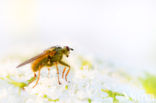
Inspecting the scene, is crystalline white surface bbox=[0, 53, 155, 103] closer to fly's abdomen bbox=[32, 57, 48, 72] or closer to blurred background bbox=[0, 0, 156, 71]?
fly's abdomen bbox=[32, 57, 48, 72]

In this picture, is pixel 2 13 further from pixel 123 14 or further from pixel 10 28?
pixel 123 14

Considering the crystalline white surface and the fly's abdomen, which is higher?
the fly's abdomen

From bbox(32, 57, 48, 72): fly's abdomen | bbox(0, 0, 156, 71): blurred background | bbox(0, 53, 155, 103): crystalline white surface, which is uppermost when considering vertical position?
bbox(0, 0, 156, 71): blurred background

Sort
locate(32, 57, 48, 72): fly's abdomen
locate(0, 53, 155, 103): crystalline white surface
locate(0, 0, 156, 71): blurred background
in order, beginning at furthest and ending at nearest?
locate(0, 0, 156, 71): blurred background < locate(32, 57, 48, 72): fly's abdomen < locate(0, 53, 155, 103): crystalline white surface

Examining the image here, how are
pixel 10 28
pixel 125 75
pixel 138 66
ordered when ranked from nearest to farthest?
1. pixel 125 75
2. pixel 138 66
3. pixel 10 28

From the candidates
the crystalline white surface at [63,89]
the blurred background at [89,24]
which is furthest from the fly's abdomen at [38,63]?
the blurred background at [89,24]

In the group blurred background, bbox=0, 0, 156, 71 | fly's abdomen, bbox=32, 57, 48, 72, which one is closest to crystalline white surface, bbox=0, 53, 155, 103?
fly's abdomen, bbox=32, 57, 48, 72

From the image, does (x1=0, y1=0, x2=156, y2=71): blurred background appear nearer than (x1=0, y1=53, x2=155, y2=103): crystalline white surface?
No

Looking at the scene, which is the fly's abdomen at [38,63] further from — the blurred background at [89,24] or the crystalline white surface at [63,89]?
the blurred background at [89,24]

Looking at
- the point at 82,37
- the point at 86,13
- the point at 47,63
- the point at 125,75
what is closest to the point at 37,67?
the point at 47,63
